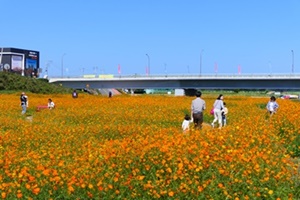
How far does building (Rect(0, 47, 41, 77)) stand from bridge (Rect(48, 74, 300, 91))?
4017 centimetres

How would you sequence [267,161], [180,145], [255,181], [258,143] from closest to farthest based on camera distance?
1. [255,181]
2. [267,161]
3. [180,145]
4. [258,143]

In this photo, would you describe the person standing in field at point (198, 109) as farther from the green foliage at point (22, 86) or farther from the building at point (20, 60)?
the building at point (20, 60)

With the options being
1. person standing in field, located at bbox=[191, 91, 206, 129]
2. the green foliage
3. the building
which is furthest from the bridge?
person standing in field, located at bbox=[191, 91, 206, 129]

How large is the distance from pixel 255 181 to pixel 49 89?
70.8m

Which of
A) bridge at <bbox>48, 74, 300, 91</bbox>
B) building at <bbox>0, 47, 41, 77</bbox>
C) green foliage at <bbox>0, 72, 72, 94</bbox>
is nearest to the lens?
green foliage at <bbox>0, 72, 72, 94</bbox>

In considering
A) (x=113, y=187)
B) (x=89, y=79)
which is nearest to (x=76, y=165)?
(x=113, y=187)

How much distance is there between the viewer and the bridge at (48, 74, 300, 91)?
75.7 meters

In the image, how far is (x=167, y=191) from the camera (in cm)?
763

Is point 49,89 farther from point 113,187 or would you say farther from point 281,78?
point 113,187

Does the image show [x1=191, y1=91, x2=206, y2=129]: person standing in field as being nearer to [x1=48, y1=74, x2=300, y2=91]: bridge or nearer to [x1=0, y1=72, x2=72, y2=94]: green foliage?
[x1=48, y1=74, x2=300, y2=91]: bridge

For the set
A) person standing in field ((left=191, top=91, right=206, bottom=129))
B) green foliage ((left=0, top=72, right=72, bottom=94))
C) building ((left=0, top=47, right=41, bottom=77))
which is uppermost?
building ((left=0, top=47, right=41, bottom=77))

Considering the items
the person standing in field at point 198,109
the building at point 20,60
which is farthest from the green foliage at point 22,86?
the person standing in field at point 198,109

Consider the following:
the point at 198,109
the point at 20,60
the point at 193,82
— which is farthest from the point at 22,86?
the point at 20,60

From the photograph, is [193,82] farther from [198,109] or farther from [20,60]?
[20,60]
